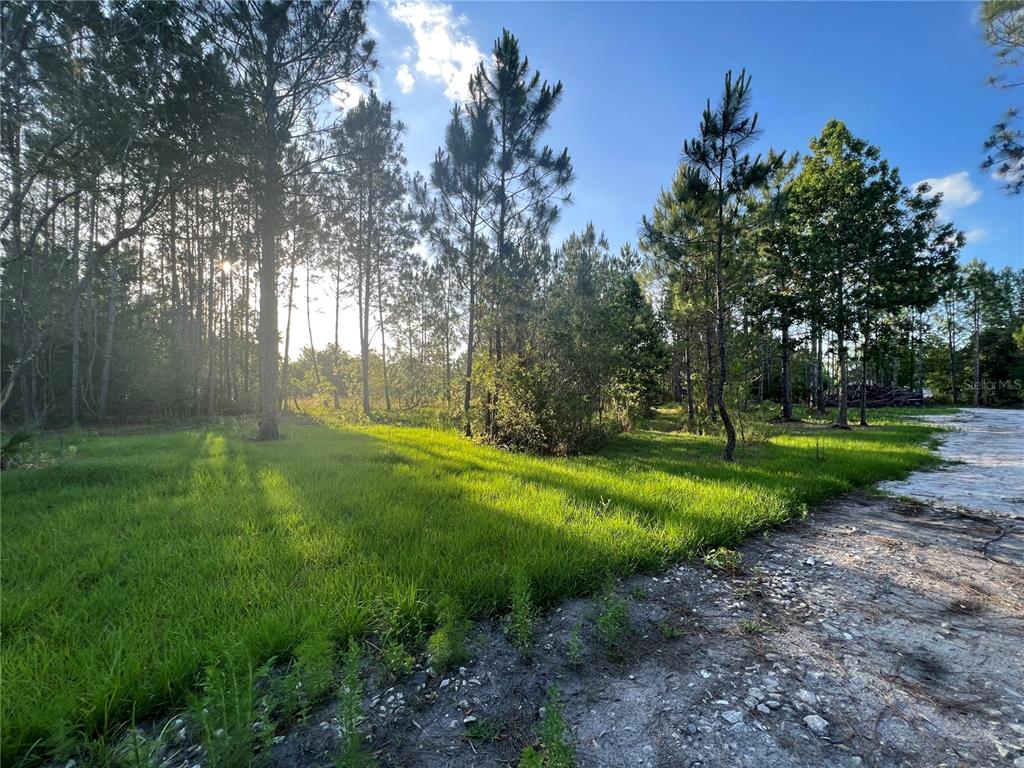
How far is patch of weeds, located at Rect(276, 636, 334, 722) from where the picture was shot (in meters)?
1.66

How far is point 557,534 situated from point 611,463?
403cm

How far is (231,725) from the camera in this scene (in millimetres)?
1511

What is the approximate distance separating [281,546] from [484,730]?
2333 millimetres

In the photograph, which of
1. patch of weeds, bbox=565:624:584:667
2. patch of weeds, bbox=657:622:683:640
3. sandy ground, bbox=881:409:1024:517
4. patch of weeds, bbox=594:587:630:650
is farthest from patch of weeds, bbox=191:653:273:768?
sandy ground, bbox=881:409:1024:517

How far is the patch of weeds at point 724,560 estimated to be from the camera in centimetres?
317

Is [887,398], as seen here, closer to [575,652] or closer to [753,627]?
[753,627]

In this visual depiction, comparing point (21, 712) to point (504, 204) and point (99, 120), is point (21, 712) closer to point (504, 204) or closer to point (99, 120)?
point (99, 120)

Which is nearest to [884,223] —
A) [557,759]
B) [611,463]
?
[611,463]

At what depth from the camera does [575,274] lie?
19.3 m

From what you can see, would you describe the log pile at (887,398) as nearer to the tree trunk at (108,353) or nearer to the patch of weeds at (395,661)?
the patch of weeds at (395,661)

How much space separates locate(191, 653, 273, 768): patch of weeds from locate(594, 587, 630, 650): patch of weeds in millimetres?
1644

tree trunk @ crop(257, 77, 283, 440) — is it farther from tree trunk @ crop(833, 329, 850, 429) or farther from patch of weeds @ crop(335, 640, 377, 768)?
tree trunk @ crop(833, 329, 850, 429)

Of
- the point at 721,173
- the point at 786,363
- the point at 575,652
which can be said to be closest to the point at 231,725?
the point at 575,652

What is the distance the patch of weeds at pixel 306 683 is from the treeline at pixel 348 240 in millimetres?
4997
